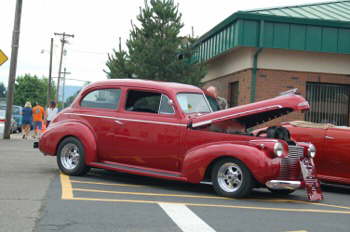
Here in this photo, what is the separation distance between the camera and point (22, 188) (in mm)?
7801

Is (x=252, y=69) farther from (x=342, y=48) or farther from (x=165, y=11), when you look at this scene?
(x=165, y=11)

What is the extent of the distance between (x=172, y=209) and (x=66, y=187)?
2.13 m

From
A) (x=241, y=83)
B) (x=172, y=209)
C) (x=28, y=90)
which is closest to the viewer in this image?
(x=172, y=209)

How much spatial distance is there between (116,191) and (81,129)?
5.96 feet

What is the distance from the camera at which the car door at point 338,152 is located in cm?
927

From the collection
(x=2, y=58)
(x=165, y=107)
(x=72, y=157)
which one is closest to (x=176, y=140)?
(x=165, y=107)

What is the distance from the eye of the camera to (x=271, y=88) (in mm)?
16375

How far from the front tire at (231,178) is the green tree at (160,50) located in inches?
410

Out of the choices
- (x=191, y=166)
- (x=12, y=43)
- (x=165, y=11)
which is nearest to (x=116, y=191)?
(x=191, y=166)

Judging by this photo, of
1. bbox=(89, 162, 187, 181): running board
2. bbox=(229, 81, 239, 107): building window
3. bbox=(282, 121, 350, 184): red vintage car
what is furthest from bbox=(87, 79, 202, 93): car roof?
bbox=(229, 81, 239, 107): building window

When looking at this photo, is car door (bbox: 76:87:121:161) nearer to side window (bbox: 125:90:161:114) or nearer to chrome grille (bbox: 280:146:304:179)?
side window (bbox: 125:90:161:114)

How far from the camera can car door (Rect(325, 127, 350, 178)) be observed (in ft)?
30.4

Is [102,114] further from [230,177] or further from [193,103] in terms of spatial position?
[230,177]

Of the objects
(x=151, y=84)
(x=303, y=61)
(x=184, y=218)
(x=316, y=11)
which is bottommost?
(x=184, y=218)
